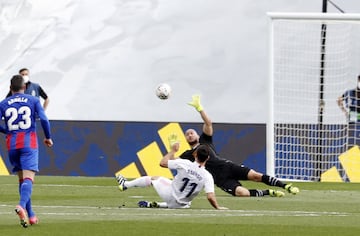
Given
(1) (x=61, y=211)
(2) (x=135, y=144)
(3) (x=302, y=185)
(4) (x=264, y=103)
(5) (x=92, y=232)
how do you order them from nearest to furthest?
(5) (x=92, y=232)
(1) (x=61, y=211)
(3) (x=302, y=185)
(2) (x=135, y=144)
(4) (x=264, y=103)

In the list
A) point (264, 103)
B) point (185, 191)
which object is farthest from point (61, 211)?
point (264, 103)

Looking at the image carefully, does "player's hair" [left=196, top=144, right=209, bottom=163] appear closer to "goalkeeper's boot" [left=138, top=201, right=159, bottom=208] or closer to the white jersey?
the white jersey

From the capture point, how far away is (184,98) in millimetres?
37219

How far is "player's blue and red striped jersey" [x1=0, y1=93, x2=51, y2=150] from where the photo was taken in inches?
615

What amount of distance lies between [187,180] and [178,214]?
106 centimetres

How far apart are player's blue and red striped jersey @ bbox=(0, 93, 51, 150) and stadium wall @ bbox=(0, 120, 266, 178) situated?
13298 millimetres

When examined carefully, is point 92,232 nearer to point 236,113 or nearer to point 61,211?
point 61,211

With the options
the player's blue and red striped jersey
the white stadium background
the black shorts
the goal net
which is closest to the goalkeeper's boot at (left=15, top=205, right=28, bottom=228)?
the player's blue and red striped jersey

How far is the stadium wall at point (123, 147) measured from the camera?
28906 mm

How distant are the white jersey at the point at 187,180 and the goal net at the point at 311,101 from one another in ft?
24.2

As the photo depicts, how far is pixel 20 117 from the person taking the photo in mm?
15625

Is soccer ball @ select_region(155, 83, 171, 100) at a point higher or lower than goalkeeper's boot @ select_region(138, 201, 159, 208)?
lower

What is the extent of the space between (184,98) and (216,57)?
1853 mm

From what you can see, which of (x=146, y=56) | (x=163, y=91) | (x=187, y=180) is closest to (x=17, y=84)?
(x=187, y=180)
